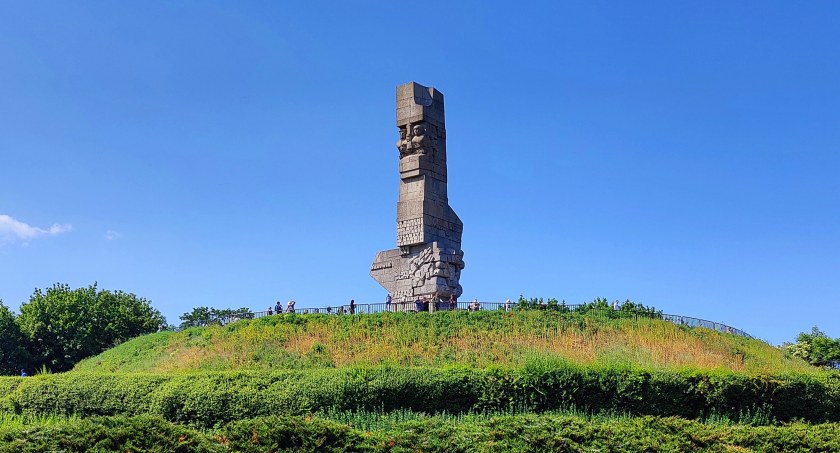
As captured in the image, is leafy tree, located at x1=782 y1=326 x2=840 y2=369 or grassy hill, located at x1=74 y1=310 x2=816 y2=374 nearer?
grassy hill, located at x1=74 y1=310 x2=816 y2=374

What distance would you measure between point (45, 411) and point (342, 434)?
32.8 feet

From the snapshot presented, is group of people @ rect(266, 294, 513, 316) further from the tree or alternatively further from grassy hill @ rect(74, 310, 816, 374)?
the tree

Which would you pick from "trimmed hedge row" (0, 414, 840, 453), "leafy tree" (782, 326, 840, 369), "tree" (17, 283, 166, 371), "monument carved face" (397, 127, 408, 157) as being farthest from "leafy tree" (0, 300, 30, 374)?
"leafy tree" (782, 326, 840, 369)

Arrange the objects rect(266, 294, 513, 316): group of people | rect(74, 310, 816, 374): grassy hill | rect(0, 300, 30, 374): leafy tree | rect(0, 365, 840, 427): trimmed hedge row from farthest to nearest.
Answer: rect(0, 300, 30, 374): leafy tree < rect(266, 294, 513, 316): group of people < rect(74, 310, 816, 374): grassy hill < rect(0, 365, 840, 427): trimmed hedge row

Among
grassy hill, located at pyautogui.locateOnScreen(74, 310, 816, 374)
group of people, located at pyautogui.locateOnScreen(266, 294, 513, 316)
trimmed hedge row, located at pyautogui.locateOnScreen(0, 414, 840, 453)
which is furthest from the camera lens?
group of people, located at pyautogui.locateOnScreen(266, 294, 513, 316)

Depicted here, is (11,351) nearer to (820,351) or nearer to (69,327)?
(69,327)

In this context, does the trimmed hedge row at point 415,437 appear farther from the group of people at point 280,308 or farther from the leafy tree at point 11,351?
the leafy tree at point 11,351

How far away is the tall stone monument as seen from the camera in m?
29.5

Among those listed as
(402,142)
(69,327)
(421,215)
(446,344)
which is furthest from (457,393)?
(69,327)

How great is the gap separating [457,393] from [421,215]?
1545cm

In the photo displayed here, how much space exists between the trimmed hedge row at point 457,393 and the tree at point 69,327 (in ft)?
74.4

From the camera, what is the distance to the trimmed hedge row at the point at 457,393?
48.9 ft

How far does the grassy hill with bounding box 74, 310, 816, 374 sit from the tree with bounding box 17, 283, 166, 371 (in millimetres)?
10787

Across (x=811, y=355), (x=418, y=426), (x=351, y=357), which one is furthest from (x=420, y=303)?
(x=811, y=355)
